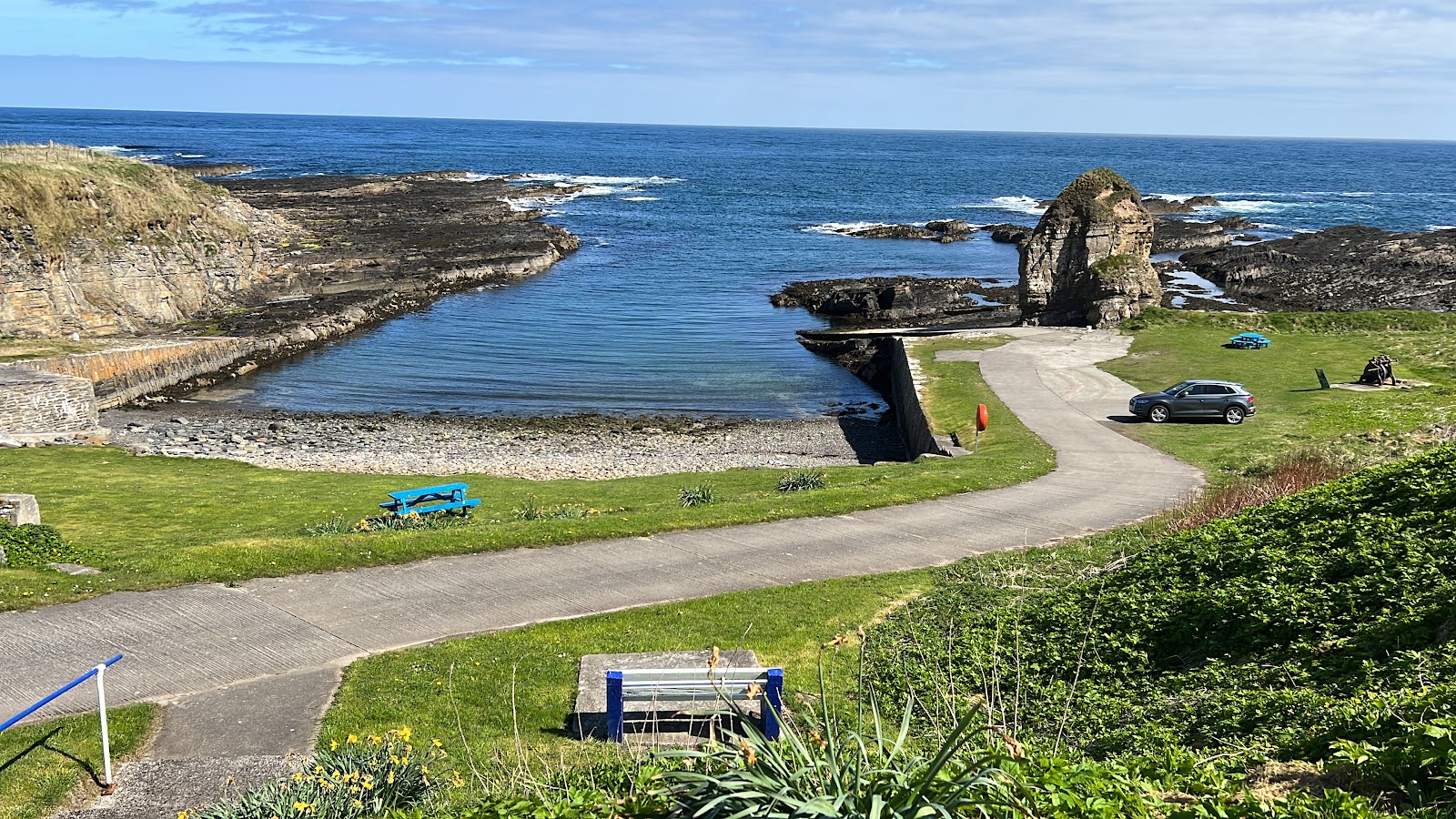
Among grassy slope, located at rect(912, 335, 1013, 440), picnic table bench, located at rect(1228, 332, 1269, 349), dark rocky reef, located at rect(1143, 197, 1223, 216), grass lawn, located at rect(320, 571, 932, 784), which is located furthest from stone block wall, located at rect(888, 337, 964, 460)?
dark rocky reef, located at rect(1143, 197, 1223, 216)

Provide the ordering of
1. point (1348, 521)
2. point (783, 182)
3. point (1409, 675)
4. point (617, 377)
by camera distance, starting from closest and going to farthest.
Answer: point (1409, 675) < point (1348, 521) < point (617, 377) < point (783, 182)

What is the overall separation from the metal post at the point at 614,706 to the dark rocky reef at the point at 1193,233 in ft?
263

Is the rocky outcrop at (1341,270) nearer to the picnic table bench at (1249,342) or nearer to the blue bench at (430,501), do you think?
the picnic table bench at (1249,342)

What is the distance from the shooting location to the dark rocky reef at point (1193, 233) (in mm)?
89125

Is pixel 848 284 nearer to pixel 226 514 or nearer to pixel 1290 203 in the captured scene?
pixel 226 514

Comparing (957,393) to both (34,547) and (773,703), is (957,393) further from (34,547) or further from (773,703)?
(34,547)

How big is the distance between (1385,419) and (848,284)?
44.0 m

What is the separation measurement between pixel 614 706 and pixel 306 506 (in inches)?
602

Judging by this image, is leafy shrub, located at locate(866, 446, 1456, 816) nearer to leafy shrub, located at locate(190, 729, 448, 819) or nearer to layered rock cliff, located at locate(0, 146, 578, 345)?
leafy shrub, located at locate(190, 729, 448, 819)

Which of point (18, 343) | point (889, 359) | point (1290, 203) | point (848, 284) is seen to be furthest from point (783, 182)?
point (18, 343)

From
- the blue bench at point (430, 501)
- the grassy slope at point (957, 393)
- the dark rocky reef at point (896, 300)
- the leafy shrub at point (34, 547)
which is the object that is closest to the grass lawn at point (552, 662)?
the leafy shrub at point (34, 547)

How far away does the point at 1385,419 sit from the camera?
28.5m

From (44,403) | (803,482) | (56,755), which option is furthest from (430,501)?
(44,403)

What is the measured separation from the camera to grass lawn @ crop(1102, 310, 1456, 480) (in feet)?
90.8
